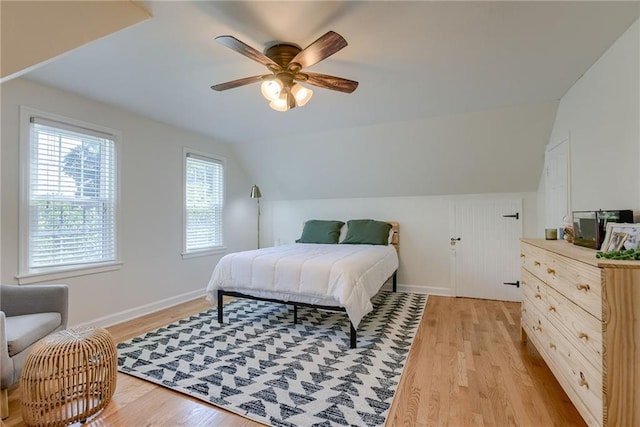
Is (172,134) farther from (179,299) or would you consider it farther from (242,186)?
(179,299)

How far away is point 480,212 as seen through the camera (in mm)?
4152

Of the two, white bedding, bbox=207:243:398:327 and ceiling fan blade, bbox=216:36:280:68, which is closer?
ceiling fan blade, bbox=216:36:280:68

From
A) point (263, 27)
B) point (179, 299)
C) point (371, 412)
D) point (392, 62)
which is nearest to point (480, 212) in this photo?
point (392, 62)

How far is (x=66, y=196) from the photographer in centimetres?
280

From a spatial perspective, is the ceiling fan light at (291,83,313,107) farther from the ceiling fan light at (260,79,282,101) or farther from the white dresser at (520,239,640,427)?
the white dresser at (520,239,640,427)

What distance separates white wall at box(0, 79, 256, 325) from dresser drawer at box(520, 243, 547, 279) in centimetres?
386

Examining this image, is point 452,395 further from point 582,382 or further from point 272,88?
point 272,88

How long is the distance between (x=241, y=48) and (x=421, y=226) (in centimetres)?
360

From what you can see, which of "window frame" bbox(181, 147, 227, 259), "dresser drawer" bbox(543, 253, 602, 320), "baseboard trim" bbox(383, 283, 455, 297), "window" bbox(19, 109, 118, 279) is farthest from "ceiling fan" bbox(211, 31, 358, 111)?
"baseboard trim" bbox(383, 283, 455, 297)

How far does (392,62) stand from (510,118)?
6.15ft

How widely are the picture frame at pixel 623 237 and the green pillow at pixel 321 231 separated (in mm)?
3245

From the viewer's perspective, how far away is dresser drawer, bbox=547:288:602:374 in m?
1.31

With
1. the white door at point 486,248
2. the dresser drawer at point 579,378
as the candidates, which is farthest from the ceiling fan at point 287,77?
the white door at point 486,248

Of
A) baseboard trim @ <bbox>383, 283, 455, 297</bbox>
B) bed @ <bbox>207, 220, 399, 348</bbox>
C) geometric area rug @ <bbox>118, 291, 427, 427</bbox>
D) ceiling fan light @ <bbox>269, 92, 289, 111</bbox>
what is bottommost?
geometric area rug @ <bbox>118, 291, 427, 427</bbox>
